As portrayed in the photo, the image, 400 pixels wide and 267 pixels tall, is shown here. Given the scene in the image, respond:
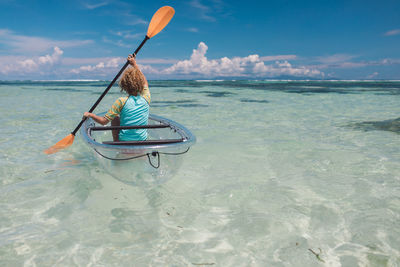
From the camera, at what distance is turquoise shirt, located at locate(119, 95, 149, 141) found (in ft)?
14.2

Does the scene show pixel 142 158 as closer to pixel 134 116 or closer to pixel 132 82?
pixel 134 116

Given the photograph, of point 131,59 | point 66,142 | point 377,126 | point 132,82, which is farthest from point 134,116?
point 377,126

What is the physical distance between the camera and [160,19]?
255 inches

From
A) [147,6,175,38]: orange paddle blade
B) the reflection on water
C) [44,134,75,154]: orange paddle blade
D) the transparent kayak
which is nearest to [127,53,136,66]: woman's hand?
[147,6,175,38]: orange paddle blade

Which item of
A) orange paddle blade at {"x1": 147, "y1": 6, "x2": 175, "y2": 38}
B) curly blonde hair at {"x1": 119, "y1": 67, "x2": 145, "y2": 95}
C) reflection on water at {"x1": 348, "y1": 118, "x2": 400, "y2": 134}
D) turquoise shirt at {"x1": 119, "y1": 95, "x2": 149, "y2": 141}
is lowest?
reflection on water at {"x1": 348, "y1": 118, "x2": 400, "y2": 134}

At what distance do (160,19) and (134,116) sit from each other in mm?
3185

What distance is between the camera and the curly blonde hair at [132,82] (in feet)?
13.6

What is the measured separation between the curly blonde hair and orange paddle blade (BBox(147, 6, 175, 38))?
2562 millimetres

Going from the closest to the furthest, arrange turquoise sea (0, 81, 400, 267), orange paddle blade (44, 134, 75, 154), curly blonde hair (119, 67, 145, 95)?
turquoise sea (0, 81, 400, 267) → curly blonde hair (119, 67, 145, 95) → orange paddle blade (44, 134, 75, 154)

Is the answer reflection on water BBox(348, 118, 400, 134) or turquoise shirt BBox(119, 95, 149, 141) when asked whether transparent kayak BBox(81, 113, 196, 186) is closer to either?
turquoise shirt BBox(119, 95, 149, 141)

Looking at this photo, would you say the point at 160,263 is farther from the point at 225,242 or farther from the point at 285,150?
Answer: the point at 285,150

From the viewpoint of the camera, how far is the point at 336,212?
394 cm

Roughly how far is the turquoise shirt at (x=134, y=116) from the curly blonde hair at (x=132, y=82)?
0.12 m

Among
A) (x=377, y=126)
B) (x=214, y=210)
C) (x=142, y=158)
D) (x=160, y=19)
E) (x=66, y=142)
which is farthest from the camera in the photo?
(x=377, y=126)
